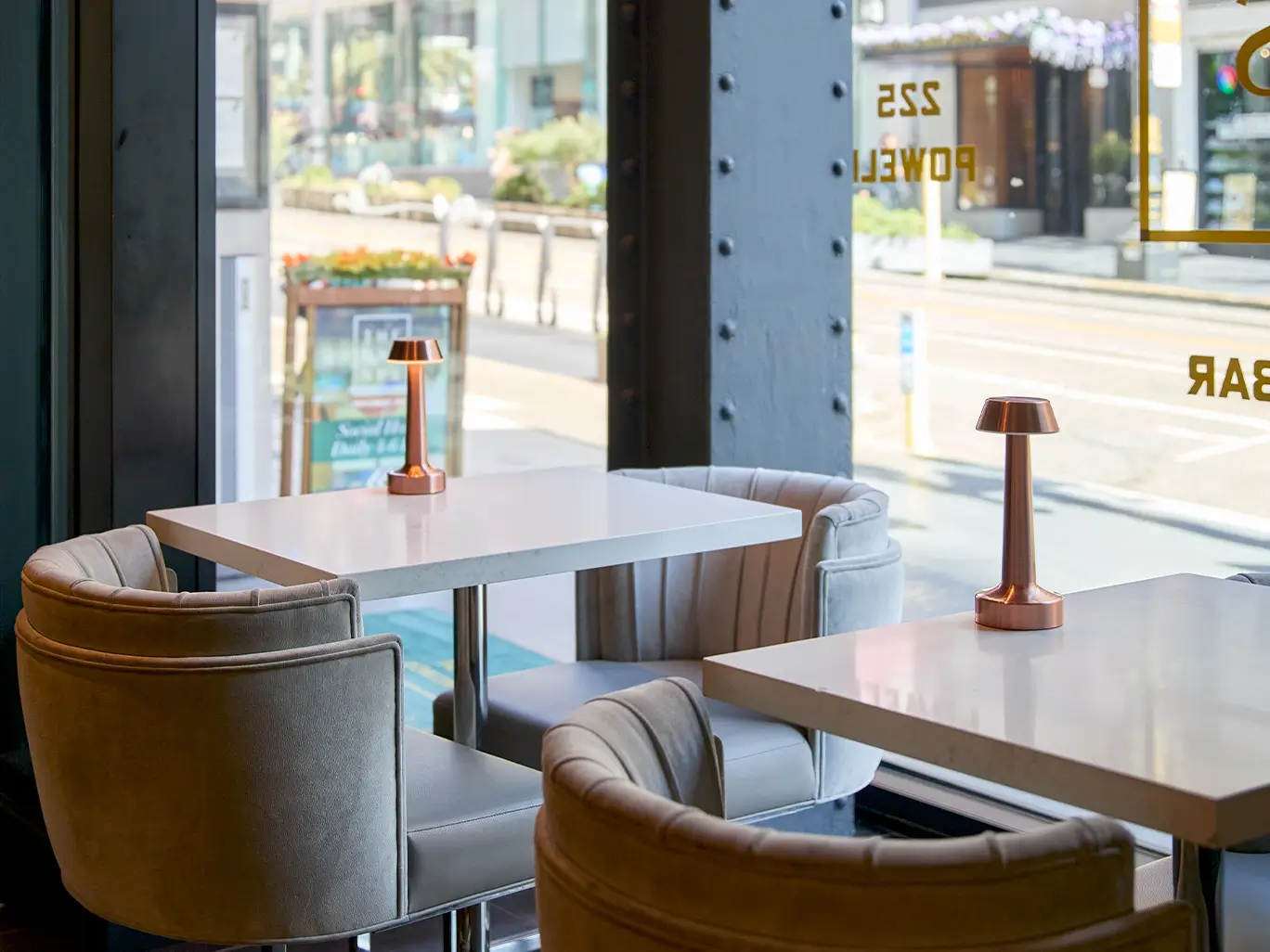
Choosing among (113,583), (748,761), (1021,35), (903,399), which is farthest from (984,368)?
(113,583)

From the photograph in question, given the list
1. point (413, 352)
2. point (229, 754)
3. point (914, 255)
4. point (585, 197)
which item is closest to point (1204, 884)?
point (229, 754)

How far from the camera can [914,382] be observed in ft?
11.4

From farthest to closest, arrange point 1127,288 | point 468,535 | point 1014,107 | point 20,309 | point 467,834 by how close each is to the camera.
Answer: point 20,309 → point 1014,107 → point 1127,288 → point 468,535 → point 467,834

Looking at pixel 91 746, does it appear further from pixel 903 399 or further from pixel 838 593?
pixel 903 399

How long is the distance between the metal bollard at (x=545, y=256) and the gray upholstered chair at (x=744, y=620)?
804 millimetres

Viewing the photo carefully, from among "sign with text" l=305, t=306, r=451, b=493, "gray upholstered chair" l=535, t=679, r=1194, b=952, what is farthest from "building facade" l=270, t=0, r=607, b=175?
"gray upholstered chair" l=535, t=679, r=1194, b=952

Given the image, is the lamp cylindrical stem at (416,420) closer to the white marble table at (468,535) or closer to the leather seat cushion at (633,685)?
the white marble table at (468,535)

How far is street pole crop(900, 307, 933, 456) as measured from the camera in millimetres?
3449

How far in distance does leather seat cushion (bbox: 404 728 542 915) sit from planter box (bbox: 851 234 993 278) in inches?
56.9

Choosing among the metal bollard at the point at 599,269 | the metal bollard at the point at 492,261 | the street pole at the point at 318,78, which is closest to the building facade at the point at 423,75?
the street pole at the point at 318,78

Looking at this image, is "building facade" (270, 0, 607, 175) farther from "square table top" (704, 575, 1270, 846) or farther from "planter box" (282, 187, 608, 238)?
"square table top" (704, 575, 1270, 846)

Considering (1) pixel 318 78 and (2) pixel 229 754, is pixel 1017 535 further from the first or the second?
(1) pixel 318 78

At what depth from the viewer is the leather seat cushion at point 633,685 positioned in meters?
2.62

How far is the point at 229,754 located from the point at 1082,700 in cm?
108
